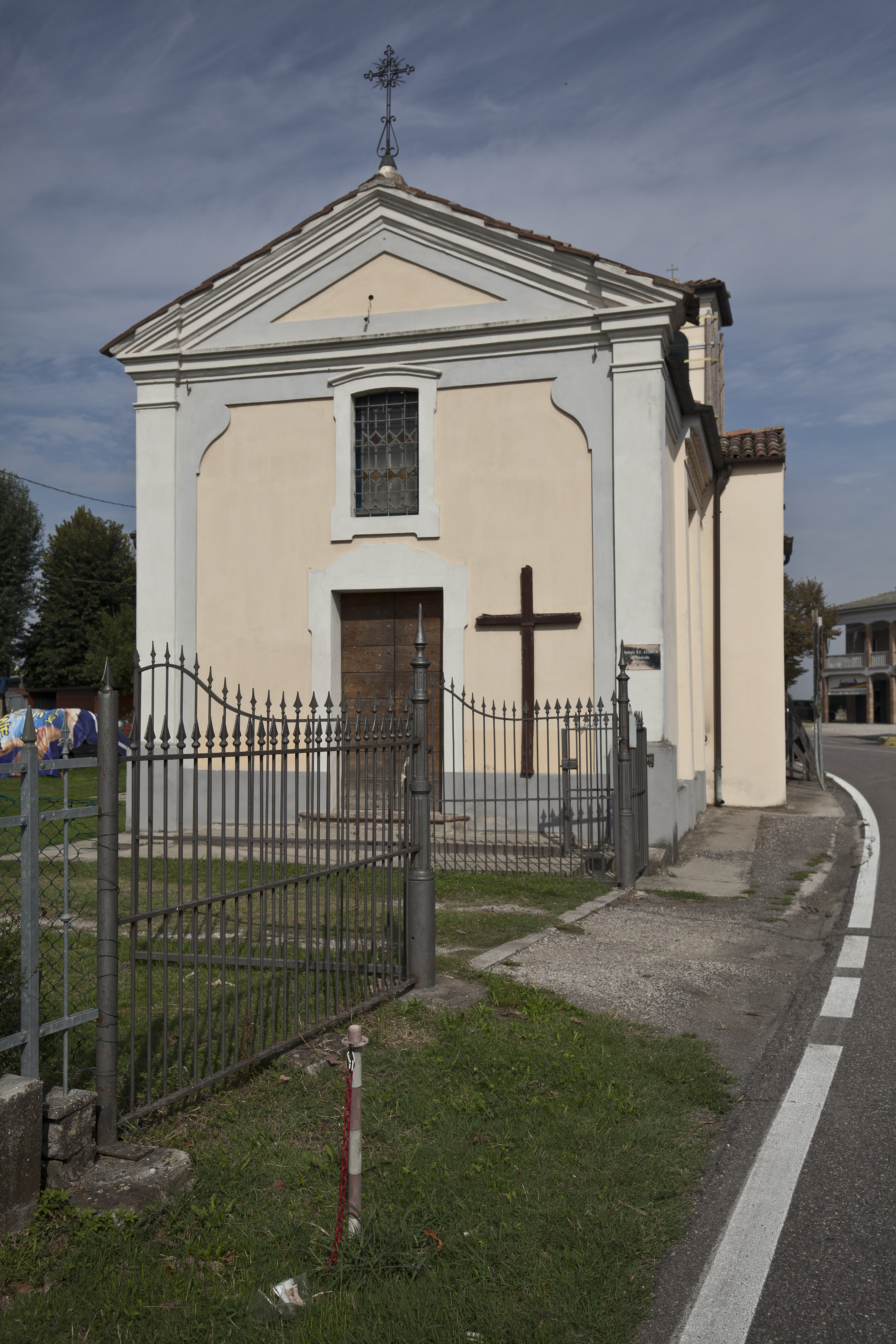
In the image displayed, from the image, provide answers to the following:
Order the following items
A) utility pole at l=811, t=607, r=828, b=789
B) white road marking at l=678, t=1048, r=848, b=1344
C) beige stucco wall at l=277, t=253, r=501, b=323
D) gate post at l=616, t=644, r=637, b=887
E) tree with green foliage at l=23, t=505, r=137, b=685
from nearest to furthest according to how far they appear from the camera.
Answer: white road marking at l=678, t=1048, r=848, b=1344 < gate post at l=616, t=644, r=637, b=887 < beige stucco wall at l=277, t=253, r=501, b=323 < utility pole at l=811, t=607, r=828, b=789 < tree with green foliage at l=23, t=505, r=137, b=685

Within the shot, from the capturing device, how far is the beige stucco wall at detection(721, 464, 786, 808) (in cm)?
1825

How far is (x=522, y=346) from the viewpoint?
41.0 ft

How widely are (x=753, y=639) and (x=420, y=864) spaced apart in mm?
13396

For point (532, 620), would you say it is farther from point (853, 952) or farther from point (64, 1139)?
point (64, 1139)

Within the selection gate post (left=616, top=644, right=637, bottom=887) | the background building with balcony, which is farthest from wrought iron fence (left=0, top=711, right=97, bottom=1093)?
the background building with balcony

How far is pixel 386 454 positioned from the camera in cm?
1315

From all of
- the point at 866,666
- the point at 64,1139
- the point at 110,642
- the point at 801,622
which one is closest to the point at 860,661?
the point at 866,666

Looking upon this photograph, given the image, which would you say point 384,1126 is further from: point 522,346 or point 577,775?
point 522,346

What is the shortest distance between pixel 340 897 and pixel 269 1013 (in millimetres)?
716

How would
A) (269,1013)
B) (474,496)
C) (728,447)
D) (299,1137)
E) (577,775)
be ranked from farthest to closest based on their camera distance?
(728,447) → (474,496) → (577,775) → (269,1013) → (299,1137)

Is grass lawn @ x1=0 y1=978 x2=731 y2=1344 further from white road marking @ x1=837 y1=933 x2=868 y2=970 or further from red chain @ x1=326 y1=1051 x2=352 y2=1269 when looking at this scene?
white road marking @ x1=837 y1=933 x2=868 y2=970

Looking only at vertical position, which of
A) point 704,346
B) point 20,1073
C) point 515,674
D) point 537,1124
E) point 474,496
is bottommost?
point 537,1124

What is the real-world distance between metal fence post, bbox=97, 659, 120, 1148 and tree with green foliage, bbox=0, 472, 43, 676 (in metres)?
45.2

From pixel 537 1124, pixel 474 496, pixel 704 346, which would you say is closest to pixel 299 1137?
pixel 537 1124
